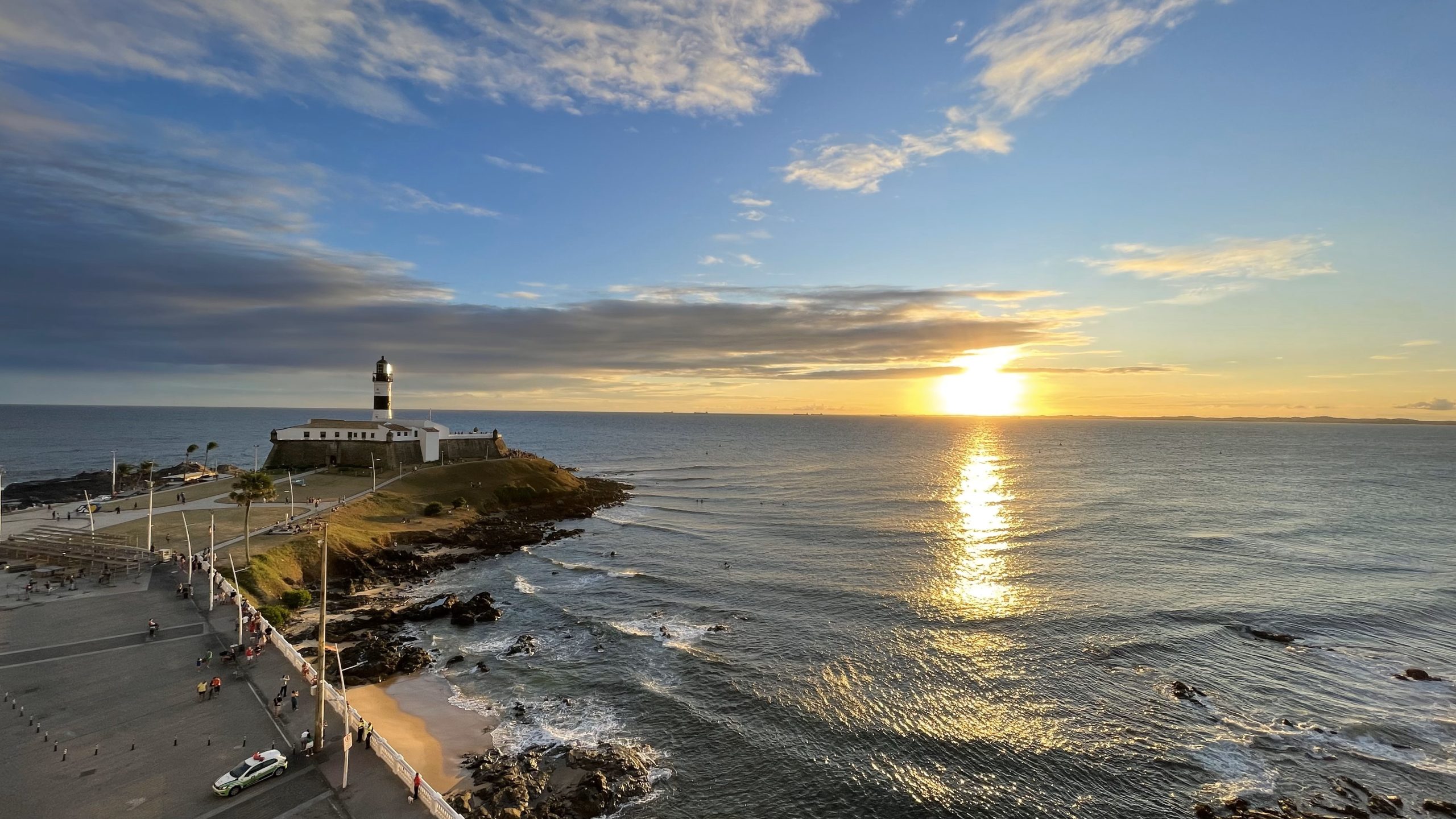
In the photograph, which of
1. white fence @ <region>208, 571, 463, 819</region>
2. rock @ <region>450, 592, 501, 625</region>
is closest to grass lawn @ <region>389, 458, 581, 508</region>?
rock @ <region>450, 592, 501, 625</region>

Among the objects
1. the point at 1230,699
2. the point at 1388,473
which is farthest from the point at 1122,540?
the point at 1388,473

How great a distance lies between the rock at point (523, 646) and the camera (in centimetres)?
4075

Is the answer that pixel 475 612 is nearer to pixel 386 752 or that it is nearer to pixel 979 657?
pixel 386 752

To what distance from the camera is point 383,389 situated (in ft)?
313

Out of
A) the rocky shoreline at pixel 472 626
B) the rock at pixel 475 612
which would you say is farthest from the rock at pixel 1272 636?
the rock at pixel 475 612

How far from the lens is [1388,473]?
14538 centimetres

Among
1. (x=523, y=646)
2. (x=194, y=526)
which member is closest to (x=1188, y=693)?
(x=523, y=646)

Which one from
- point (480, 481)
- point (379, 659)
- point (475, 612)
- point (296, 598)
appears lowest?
point (475, 612)

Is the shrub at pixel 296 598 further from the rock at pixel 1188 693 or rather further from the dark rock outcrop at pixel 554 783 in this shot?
the rock at pixel 1188 693

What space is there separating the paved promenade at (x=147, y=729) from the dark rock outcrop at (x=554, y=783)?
5.02m

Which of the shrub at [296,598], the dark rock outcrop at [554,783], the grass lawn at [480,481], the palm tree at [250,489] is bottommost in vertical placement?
the dark rock outcrop at [554,783]

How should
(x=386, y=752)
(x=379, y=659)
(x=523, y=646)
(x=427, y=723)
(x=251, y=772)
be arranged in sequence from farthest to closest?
(x=523, y=646)
(x=379, y=659)
(x=427, y=723)
(x=386, y=752)
(x=251, y=772)

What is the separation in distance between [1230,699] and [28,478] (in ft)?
556

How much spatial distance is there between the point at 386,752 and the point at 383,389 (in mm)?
84203
